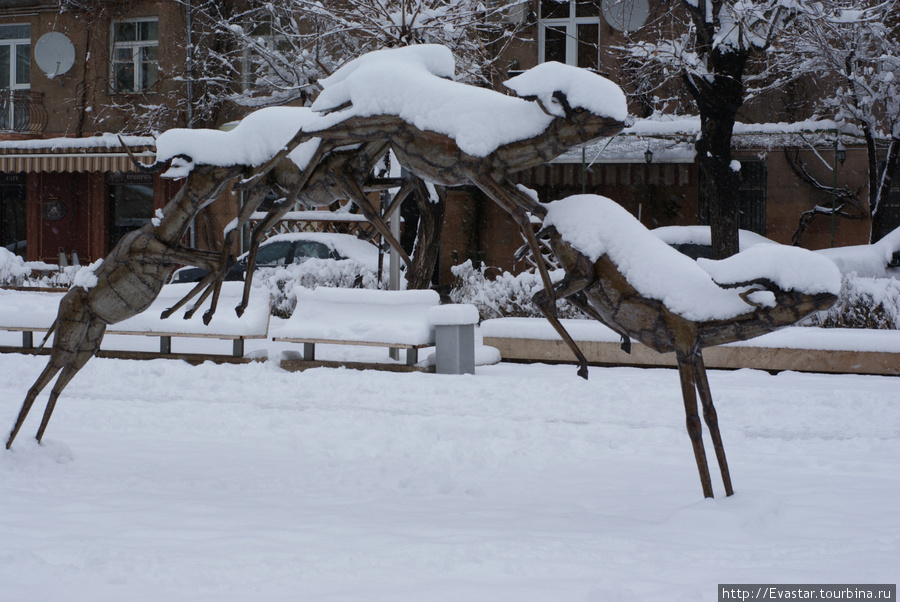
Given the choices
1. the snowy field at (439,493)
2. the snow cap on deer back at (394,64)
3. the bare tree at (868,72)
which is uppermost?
the bare tree at (868,72)

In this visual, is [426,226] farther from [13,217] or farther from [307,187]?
[13,217]

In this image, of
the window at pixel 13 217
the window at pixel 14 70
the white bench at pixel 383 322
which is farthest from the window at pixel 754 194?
the window at pixel 13 217

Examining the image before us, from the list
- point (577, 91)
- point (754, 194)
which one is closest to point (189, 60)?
point (754, 194)

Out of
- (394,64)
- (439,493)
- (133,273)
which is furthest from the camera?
(133,273)

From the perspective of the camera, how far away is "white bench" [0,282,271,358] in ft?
34.7

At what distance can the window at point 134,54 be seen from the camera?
69.7 feet

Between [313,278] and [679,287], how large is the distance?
10.5 metres

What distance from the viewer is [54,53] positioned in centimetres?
2117

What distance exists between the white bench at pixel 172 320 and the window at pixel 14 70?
12.4 meters

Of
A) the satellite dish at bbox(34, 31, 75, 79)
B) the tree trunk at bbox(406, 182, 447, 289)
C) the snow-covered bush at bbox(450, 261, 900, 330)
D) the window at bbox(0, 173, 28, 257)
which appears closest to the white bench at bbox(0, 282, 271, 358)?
the snow-covered bush at bbox(450, 261, 900, 330)

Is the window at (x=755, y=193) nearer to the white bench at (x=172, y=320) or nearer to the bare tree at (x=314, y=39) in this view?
the bare tree at (x=314, y=39)

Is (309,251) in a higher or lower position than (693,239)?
lower

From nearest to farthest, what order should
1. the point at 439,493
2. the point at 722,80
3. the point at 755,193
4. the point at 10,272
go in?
1. the point at 439,493
2. the point at 722,80
3. the point at 10,272
4. the point at 755,193

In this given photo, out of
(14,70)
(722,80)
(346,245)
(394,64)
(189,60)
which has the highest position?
(14,70)
